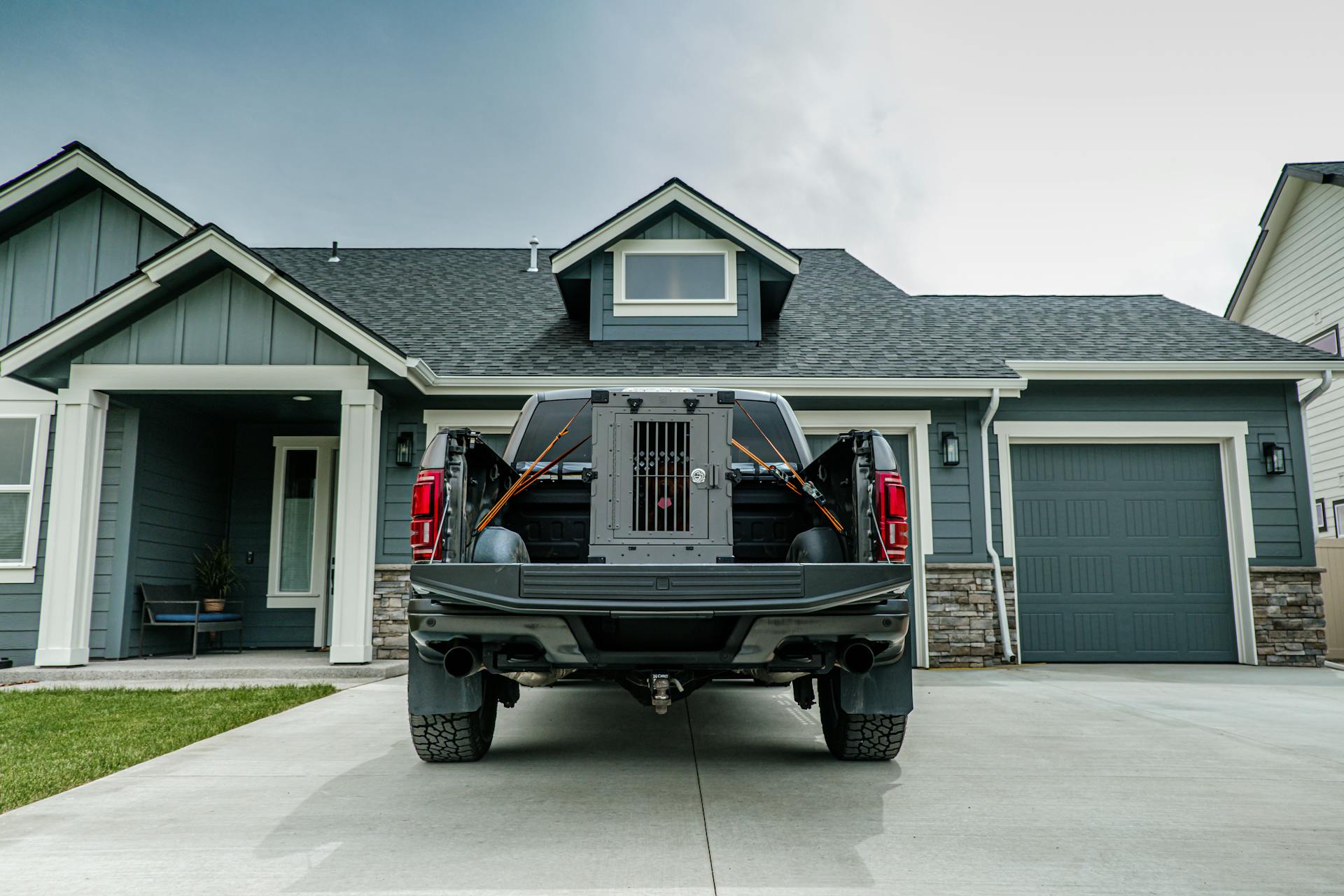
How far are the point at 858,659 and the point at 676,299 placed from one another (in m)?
7.74

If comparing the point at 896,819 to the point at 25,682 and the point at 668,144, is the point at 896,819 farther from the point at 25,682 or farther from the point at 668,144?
the point at 668,144

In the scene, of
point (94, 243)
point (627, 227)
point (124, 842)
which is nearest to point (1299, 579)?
point (627, 227)

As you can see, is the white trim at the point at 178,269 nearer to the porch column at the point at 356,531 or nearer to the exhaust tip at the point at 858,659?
the porch column at the point at 356,531

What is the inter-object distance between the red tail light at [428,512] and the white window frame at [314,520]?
23.8ft

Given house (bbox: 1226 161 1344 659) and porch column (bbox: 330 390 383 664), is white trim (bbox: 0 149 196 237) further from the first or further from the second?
house (bbox: 1226 161 1344 659)

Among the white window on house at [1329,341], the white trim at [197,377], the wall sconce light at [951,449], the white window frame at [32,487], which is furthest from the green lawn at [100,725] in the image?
the white window on house at [1329,341]

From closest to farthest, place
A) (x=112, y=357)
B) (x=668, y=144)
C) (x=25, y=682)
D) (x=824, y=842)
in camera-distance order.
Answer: (x=824, y=842) → (x=25, y=682) → (x=112, y=357) → (x=668, y=144)

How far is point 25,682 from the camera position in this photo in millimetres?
7539

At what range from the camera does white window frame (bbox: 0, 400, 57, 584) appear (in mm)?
8961

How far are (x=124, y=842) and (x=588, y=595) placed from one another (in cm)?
173

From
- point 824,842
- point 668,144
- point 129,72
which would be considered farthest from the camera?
point 668,144

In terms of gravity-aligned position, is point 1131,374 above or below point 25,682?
above

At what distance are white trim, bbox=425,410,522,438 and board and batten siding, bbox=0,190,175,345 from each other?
150 inches

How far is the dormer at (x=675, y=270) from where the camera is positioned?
34.5 feet
